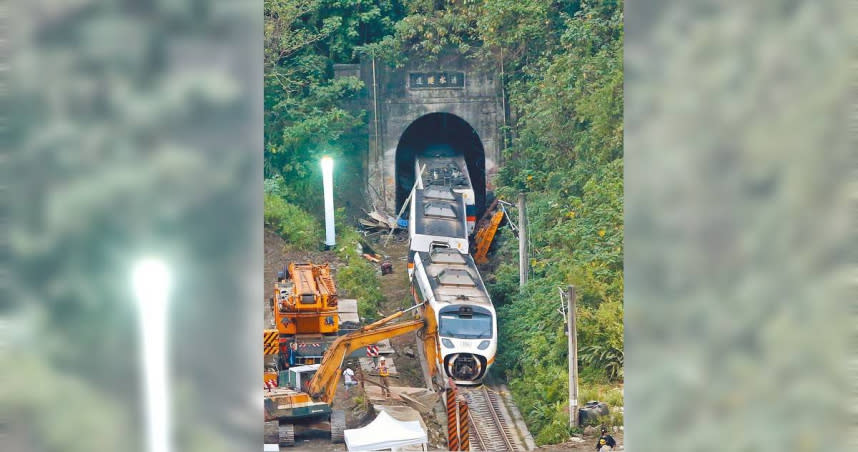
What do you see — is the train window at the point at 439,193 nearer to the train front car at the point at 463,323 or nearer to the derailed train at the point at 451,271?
the derailed train at the point at 451,271

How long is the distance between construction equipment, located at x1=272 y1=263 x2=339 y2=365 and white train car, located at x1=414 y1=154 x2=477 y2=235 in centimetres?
405

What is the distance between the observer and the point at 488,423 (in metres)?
9.37

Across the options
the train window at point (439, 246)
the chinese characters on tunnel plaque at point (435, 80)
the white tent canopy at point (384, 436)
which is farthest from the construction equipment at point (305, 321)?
Result: the chinese characters on tunnel plaque at point (435, 80)

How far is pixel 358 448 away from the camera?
24.4 feet

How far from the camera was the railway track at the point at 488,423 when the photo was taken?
8.89 metres
